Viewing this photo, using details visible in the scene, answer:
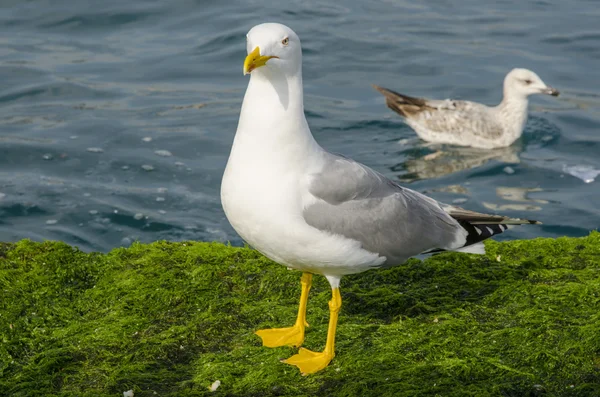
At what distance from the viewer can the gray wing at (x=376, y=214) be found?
4.74 metres

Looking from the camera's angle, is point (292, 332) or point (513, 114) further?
point (513, 114)

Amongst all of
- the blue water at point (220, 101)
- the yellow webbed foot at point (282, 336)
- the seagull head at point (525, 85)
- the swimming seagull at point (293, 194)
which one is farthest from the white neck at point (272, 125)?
the seagull head at point (525, 85)

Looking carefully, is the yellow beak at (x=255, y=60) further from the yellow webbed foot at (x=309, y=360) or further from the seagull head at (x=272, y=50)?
the yellow webbed foot at (x=309, y=360)

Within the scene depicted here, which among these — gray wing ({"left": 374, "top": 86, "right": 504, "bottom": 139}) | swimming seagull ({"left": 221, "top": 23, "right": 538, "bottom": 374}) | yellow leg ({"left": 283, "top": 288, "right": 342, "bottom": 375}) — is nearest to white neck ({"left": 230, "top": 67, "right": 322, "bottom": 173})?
swimming seagull ({"left": 221, "top": 23, "right": 538, "bottom": 374})

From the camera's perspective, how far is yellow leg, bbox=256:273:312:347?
4.93 m

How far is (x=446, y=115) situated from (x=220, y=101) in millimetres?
3517

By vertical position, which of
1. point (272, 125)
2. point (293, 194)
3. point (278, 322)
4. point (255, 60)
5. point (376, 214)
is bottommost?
point (278, 322)

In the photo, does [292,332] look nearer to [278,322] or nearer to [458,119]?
[278,322]

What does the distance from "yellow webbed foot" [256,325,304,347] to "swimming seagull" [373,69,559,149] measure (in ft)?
26.2

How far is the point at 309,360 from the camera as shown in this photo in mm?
4742

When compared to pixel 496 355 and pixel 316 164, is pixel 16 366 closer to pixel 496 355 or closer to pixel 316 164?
pixel 316 164

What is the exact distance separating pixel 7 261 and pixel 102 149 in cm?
610

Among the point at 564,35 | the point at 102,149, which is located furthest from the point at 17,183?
the point at 564,35

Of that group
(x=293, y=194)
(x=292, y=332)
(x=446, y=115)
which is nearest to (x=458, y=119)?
(x=446, y=115)
